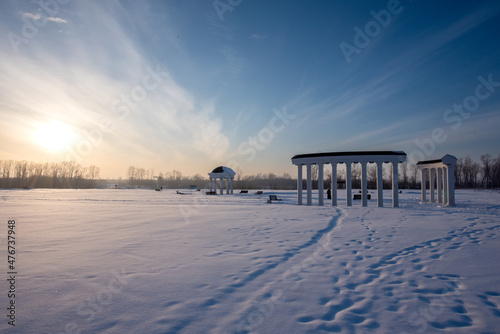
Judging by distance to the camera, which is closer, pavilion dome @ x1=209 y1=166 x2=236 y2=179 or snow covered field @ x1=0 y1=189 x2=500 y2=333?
snow covered field @ x1=0 y1=189 x2=500 y2=333

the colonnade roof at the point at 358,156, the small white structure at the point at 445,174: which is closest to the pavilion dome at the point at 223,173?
the colonnade roof at the point at 358,156

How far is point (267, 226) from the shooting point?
457 inches

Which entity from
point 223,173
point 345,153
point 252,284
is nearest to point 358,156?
point 345,153

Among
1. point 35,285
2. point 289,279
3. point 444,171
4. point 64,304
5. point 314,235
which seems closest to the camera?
point 64,304

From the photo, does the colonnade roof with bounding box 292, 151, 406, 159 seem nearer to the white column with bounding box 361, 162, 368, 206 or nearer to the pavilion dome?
the white column with bounding box 361, 162, 368, 206

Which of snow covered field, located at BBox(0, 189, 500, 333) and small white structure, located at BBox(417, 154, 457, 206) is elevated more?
small white structure, located at BBox(417, 154, 457, 206)

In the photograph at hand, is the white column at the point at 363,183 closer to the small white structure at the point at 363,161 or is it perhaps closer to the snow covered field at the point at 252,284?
the small white structure at the point at 363,161

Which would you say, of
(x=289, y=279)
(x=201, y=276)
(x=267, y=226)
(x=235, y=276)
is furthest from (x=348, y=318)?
(x=267, y=226)

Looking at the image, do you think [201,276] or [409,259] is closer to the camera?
[201,276]

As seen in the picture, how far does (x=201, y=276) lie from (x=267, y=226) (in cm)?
659

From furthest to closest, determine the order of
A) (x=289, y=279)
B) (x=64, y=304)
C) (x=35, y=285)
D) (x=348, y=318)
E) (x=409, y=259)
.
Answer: (x=409, y=259) → (x=289, y=279) → (x=35, y=285) → (x=64, y=304) → (x=348, y=318)

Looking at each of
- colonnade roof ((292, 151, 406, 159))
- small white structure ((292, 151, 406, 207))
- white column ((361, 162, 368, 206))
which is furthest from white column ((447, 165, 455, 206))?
white column ((361, 162, 368, 206))

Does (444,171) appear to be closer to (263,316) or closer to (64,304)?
(263,316)

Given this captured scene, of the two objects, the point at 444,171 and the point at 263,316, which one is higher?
the point at 444,171
